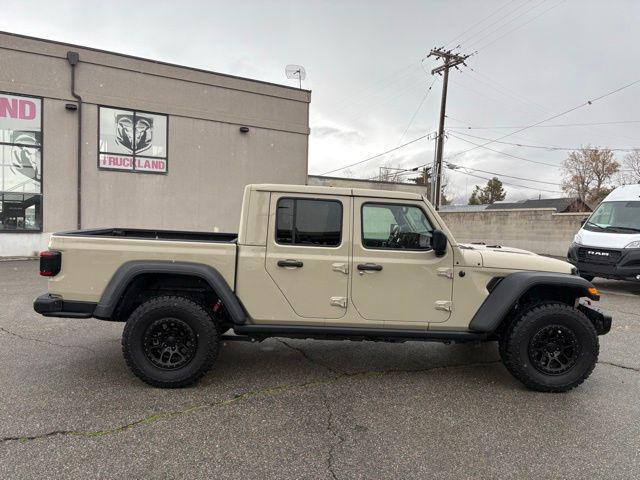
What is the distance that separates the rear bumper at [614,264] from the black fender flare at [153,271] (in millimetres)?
8323

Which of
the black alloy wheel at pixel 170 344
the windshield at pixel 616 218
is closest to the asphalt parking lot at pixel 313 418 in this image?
the black alloy wheel at pixel 170 344

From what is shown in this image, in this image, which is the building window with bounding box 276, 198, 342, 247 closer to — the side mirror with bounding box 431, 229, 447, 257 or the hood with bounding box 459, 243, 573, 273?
the side mirror with bounding box 431, 229, 447, 257

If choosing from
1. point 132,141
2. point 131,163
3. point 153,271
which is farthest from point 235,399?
point 132,141

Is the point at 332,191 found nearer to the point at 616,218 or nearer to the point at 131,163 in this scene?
the point at 616,218

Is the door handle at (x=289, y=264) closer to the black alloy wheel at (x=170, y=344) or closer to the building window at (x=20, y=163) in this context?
the black alloy wheel at (x=170, y=344)

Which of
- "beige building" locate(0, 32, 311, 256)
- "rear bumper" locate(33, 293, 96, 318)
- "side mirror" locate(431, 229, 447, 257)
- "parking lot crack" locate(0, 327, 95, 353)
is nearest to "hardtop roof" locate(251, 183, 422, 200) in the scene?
"side mirror" locate(431, 229, 447, 257)

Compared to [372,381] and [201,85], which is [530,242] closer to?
[201,85]

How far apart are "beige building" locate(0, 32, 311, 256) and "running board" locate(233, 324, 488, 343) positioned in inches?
454

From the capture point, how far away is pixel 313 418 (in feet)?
10.7

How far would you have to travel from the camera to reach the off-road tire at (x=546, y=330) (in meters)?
3.74

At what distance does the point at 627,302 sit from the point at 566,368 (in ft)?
18.5

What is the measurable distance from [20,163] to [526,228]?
61.2ft

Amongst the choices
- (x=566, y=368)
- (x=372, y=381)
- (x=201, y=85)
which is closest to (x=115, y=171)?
(x=201, y=85)

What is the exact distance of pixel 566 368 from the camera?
Result: 381 cm
